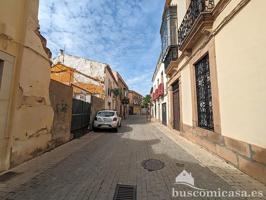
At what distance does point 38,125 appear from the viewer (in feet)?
18.3

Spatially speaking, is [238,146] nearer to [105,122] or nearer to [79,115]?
[79,115]

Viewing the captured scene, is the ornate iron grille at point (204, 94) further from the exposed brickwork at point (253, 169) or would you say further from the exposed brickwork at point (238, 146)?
the exposed brickwork at point (253, 169)

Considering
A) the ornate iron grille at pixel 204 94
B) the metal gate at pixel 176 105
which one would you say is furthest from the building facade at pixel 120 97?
the ornate iron grille at pixel 204 94

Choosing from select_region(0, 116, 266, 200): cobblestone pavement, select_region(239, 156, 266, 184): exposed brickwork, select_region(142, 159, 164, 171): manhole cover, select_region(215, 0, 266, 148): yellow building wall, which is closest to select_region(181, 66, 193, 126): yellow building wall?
select_region(215, 0, 266, 148): yellow building wall

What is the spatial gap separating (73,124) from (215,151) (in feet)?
22.8

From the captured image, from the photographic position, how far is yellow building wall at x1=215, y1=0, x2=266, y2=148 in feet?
11.8

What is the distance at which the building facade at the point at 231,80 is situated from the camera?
145 inches

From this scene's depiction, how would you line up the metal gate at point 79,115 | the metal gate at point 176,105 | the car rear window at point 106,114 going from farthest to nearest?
the car rear window at point 106,114
the metal gate at point 176,105
the metal gate at point 79,115

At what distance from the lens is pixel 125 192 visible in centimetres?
325

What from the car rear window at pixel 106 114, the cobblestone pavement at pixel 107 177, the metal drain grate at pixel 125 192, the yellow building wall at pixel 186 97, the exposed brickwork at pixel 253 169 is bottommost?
the metal drain grate at pixel 125 192

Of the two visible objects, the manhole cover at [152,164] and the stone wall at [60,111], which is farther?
the stone wall at [60,111]

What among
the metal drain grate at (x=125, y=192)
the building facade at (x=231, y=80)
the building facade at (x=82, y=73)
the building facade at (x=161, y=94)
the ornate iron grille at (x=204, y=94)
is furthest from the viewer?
the building facade at (x=82, y=73)

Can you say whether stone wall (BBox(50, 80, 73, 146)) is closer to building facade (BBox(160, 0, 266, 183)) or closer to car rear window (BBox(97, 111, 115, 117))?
car rear window (BBox(97, 111, 115, 117))

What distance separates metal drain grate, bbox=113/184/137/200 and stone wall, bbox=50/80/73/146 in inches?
169
